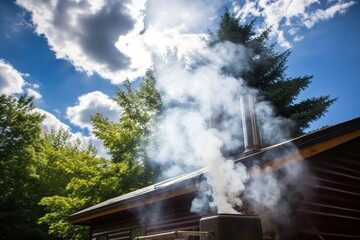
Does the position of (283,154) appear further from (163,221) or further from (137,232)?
(137,232)

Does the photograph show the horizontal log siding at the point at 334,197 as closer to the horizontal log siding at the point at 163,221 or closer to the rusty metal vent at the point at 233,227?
the rusty metal vent at the point at 233,227

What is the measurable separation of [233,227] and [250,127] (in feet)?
11.0

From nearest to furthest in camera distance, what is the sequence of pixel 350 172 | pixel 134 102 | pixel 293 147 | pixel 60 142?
pixel 293 147 → pixel 350 172 → pixel 134 102 → pixel 60 142

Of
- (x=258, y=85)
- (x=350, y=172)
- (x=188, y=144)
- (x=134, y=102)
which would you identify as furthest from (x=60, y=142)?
(x=350, y=172)

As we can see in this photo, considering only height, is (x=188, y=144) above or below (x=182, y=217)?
above

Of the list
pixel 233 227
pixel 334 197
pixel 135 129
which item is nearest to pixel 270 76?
pixel 135 129

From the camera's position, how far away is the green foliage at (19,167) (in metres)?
21.6

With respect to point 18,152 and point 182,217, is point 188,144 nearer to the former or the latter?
point 182,217

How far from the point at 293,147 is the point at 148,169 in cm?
1036

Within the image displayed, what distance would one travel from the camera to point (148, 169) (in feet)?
45.3

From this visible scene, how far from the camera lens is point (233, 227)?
3242 millimetres

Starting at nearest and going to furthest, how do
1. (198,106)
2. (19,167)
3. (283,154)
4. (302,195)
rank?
(283,154) → (302,195) → (198,106) → (19,167)

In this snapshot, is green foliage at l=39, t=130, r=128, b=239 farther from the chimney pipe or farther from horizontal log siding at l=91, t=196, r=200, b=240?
the chimney pipe

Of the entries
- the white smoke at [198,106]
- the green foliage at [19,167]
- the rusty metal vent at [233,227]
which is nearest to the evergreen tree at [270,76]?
the white smoke at [198,106]
